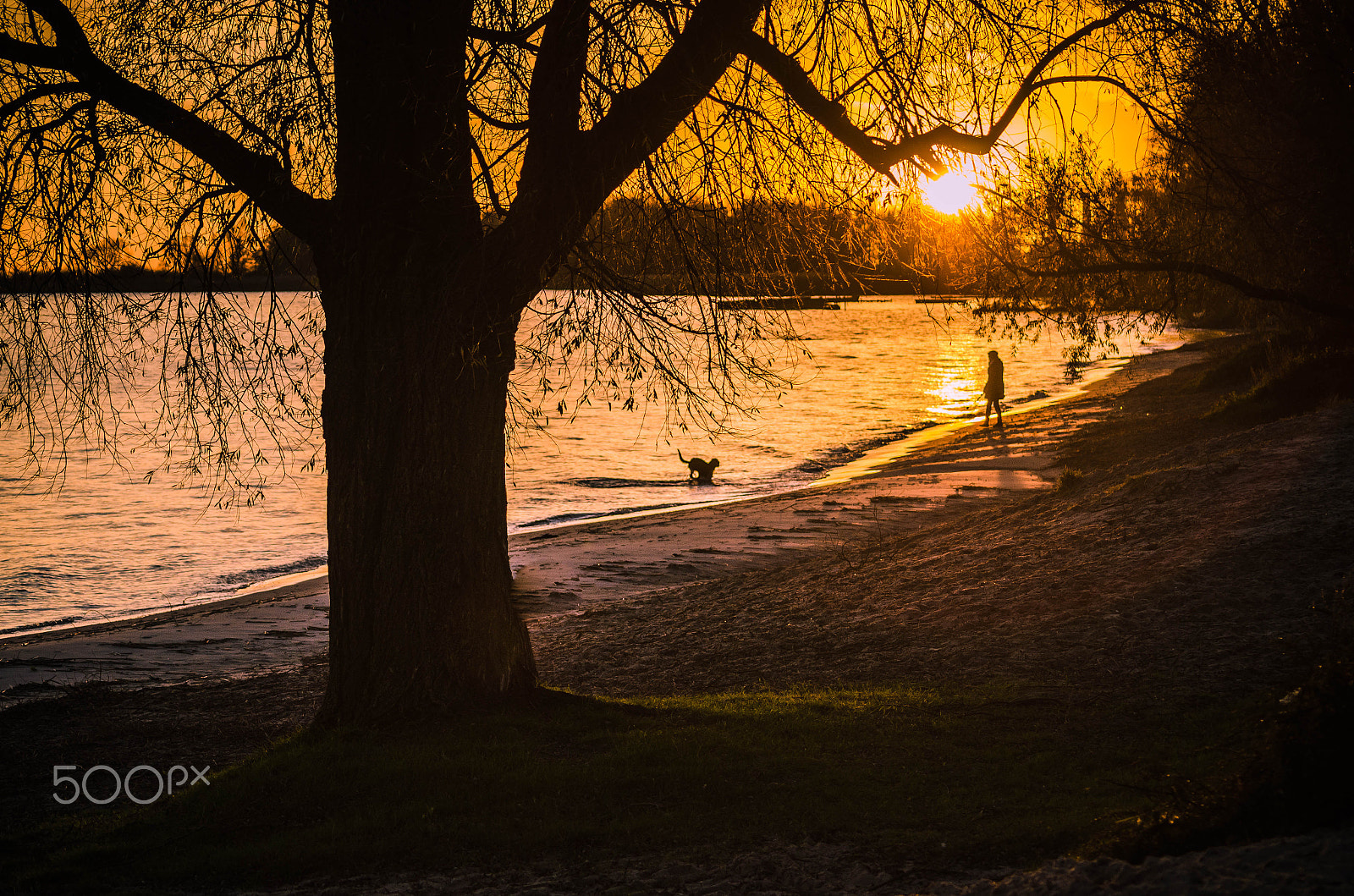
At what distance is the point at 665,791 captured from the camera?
217 inches

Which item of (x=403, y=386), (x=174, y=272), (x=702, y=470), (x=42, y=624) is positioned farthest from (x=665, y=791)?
(x=702, y=470)

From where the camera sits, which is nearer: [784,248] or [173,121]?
[173,121]

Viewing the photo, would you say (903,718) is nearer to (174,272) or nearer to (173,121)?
(173,121)

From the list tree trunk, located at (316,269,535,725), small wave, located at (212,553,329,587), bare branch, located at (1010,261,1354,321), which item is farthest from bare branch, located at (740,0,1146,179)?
small wave, located at (212,553,329,587)

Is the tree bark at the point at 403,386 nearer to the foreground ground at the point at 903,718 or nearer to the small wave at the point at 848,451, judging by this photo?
the foreground ground at the point at 903,718

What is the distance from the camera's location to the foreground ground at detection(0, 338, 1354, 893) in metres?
4.63

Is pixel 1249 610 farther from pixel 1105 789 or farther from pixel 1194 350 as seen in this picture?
pixel 1194 350

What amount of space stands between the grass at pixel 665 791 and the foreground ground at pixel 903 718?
0.02 meters

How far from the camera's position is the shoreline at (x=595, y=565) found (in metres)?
11.6

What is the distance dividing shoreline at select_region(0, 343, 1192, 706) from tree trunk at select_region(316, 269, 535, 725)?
15.2 ft

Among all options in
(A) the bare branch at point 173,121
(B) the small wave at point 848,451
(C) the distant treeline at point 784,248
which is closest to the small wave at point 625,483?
(B) the small wave at point 848,451

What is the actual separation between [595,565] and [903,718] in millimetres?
9899

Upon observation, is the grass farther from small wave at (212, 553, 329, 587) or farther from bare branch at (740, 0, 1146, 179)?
small wave at (212, 553, 329, 587)

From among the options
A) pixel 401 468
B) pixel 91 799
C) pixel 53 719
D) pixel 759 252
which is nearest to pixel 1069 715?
pixel 759 252
